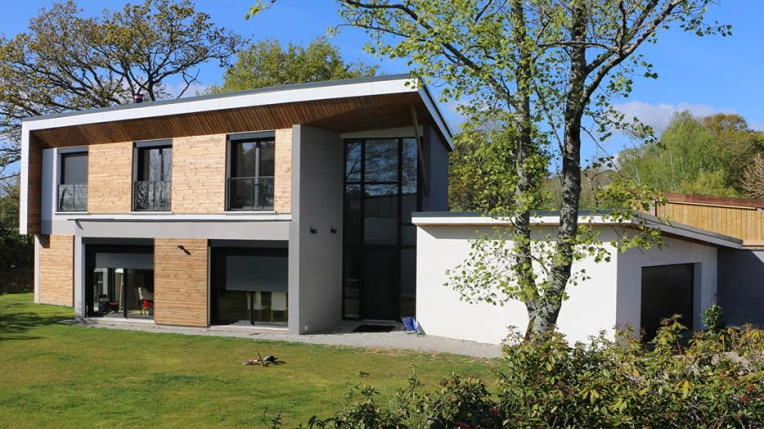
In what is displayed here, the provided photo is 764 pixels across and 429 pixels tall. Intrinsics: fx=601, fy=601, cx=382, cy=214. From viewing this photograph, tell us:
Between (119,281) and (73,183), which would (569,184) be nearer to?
(119,281)

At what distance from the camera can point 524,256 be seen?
6.48 metres

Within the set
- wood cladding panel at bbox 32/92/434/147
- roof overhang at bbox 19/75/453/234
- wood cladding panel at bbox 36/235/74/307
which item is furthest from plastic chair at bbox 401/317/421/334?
wood cladding panel at bbox 36/235/74/307

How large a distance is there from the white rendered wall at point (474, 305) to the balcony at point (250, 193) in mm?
4479

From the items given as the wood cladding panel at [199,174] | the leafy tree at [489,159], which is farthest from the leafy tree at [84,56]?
the leafy tree at [489,159]

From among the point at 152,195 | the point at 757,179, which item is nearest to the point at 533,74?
the point at 152,195

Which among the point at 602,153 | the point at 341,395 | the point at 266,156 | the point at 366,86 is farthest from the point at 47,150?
the point at 602,153

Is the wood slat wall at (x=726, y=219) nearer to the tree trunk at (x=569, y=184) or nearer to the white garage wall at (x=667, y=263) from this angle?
the white garage wall at (x=667, y=263)

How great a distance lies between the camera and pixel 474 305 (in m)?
15.4

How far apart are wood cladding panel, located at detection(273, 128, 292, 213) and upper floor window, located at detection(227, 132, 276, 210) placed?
287 mm

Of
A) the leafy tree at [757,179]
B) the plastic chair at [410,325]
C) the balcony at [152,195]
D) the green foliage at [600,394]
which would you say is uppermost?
the leafy tree at [757,179]

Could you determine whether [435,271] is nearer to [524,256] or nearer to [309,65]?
[524,256]

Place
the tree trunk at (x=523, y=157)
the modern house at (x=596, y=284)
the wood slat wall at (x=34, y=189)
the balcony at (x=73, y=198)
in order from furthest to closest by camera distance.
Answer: the wood slat wall at (x=34, y=189), the balcony at (x=73, y=198), the modern house at (x=596, y=284), the tree trunk at (x=523, y=157)

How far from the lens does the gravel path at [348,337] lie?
1434 cm

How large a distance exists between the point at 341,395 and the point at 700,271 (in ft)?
43.1
